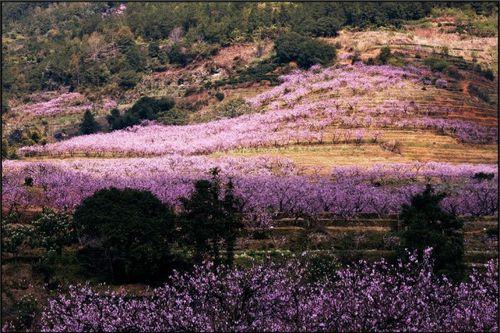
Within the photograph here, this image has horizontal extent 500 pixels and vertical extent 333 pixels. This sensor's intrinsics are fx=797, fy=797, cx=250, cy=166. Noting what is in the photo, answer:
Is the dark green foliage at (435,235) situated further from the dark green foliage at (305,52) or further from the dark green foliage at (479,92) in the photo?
the dark green foliage at (305,52)

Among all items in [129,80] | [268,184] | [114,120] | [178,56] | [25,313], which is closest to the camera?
[25,313]

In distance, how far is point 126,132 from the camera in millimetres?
112062

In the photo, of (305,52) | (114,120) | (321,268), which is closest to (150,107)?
(114,120)

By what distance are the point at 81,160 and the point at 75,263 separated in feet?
131

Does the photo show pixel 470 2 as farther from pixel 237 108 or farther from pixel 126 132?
pixel 126 132

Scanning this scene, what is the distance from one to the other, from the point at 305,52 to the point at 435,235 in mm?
85092

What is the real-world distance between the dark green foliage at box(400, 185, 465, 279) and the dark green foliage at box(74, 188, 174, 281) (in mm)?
16859

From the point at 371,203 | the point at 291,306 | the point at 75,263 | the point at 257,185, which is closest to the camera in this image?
the point at 291,306

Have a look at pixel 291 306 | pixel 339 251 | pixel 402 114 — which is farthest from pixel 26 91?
pixel 291 306

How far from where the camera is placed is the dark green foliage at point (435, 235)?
51.5 meters

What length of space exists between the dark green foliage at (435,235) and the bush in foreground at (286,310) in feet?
33.0

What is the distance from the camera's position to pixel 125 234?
54875 mm

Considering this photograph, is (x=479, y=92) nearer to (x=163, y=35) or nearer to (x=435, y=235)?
(x=435, y=235)

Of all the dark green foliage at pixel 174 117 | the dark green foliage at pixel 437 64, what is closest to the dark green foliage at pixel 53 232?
the dark green foliage at pixel 174 117
